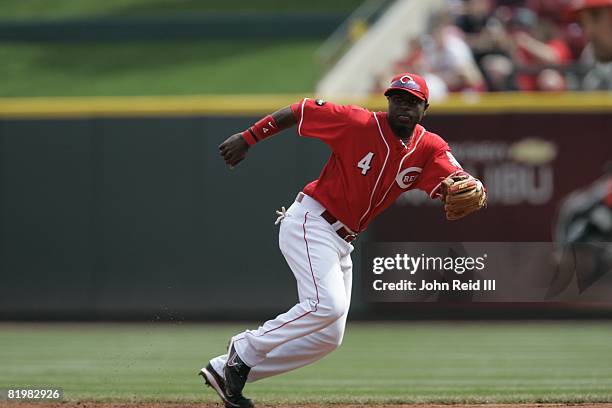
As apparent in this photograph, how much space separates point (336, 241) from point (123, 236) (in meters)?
7.02

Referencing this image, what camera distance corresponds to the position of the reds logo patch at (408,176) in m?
5.99

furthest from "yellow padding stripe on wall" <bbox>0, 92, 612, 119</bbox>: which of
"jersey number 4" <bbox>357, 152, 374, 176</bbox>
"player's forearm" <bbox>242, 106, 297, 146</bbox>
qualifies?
"jersey number 4" <bbox>357, 152, 374, 176</bbox>

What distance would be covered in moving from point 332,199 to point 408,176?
1.44 feet

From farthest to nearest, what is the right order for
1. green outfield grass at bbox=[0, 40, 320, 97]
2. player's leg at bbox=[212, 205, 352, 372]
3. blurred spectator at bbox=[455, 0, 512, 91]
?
green outfield grass at bbox=[0, 40, 320, 97], blurred spectator at bbox=[455, 0, 512, 91], player's leg at bbox=[212, 205, 352, 372]

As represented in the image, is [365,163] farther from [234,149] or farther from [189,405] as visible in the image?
[189,405]

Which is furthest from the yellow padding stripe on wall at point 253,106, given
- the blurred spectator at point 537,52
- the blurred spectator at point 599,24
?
the blurred spectator at point 599,24

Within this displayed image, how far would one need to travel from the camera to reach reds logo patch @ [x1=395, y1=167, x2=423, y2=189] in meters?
5.99

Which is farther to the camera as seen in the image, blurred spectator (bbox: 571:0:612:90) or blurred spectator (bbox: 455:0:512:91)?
blurred spectator (bbox: 455:0:512:91)

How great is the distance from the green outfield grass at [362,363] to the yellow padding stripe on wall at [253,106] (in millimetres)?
2432

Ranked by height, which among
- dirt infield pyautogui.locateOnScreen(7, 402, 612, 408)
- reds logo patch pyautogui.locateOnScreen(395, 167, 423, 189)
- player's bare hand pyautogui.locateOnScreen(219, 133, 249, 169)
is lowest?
dirt infield pyautogui.locateOnScreen(7, 402, 612, 408)

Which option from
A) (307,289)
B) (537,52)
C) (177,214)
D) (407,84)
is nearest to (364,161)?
(407,84)

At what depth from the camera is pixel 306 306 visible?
5820 mm

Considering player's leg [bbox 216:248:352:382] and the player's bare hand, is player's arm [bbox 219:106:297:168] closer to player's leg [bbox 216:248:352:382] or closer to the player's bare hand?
the player's bare hand

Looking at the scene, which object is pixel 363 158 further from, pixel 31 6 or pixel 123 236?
pixel 31 6
